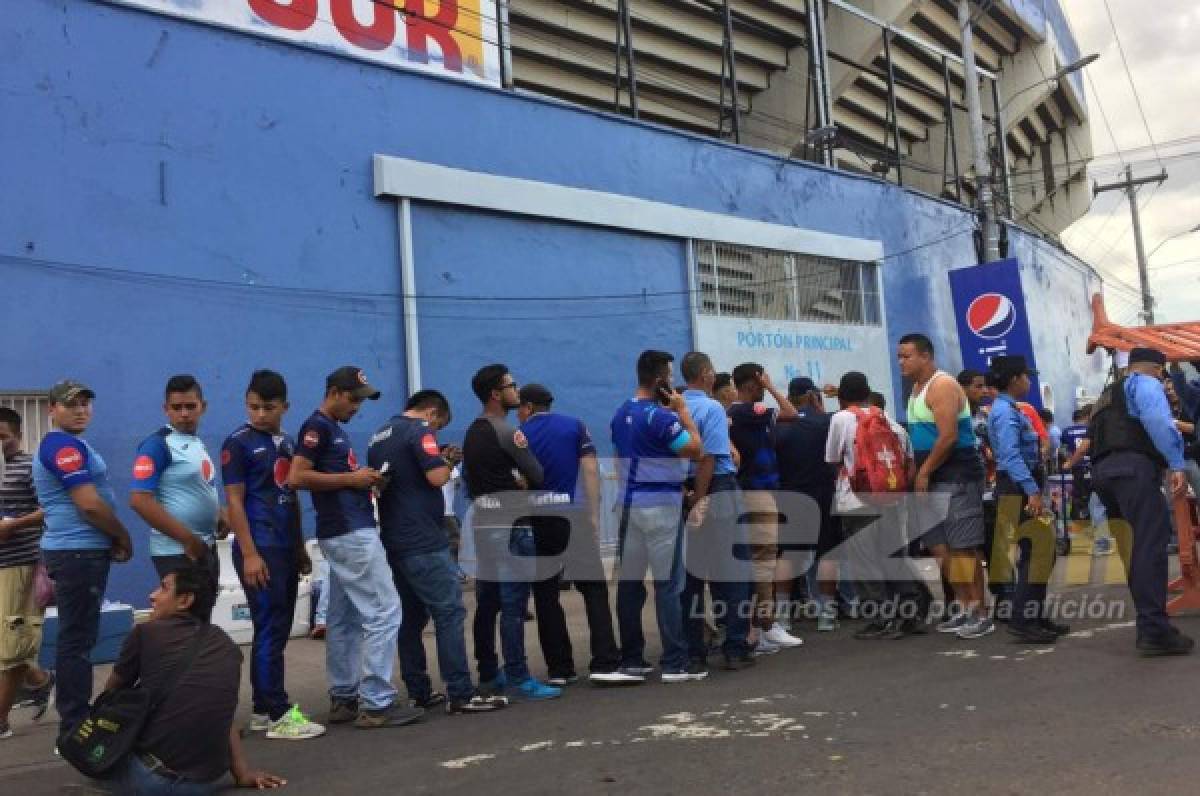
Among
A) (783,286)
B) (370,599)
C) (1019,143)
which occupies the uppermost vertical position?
(1019,143)

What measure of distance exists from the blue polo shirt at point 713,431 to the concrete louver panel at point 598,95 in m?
11.5

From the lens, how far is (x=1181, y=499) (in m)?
6.94

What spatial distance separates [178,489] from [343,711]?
4.75 ft

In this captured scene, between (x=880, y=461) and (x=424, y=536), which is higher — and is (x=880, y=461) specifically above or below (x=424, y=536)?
above

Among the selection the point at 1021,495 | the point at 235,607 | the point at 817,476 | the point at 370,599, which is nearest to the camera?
the point at 370,599

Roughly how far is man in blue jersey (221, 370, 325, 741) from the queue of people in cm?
A: 1

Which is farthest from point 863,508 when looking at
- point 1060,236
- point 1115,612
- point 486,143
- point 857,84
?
point 1060,236

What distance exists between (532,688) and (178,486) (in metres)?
2.19

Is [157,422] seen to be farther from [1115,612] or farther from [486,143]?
→ [1115,612]

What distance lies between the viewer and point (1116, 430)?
5.95 metres

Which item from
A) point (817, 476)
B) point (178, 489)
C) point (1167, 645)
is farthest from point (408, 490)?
point (1167, 645)

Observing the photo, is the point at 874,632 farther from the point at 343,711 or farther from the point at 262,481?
the point at 262,481

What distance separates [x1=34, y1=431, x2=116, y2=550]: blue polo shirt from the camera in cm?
Answer: 487

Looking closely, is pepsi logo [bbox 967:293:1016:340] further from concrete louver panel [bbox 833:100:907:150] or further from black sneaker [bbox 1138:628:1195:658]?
black sneaker [bbox 1138:628:1195:658]
